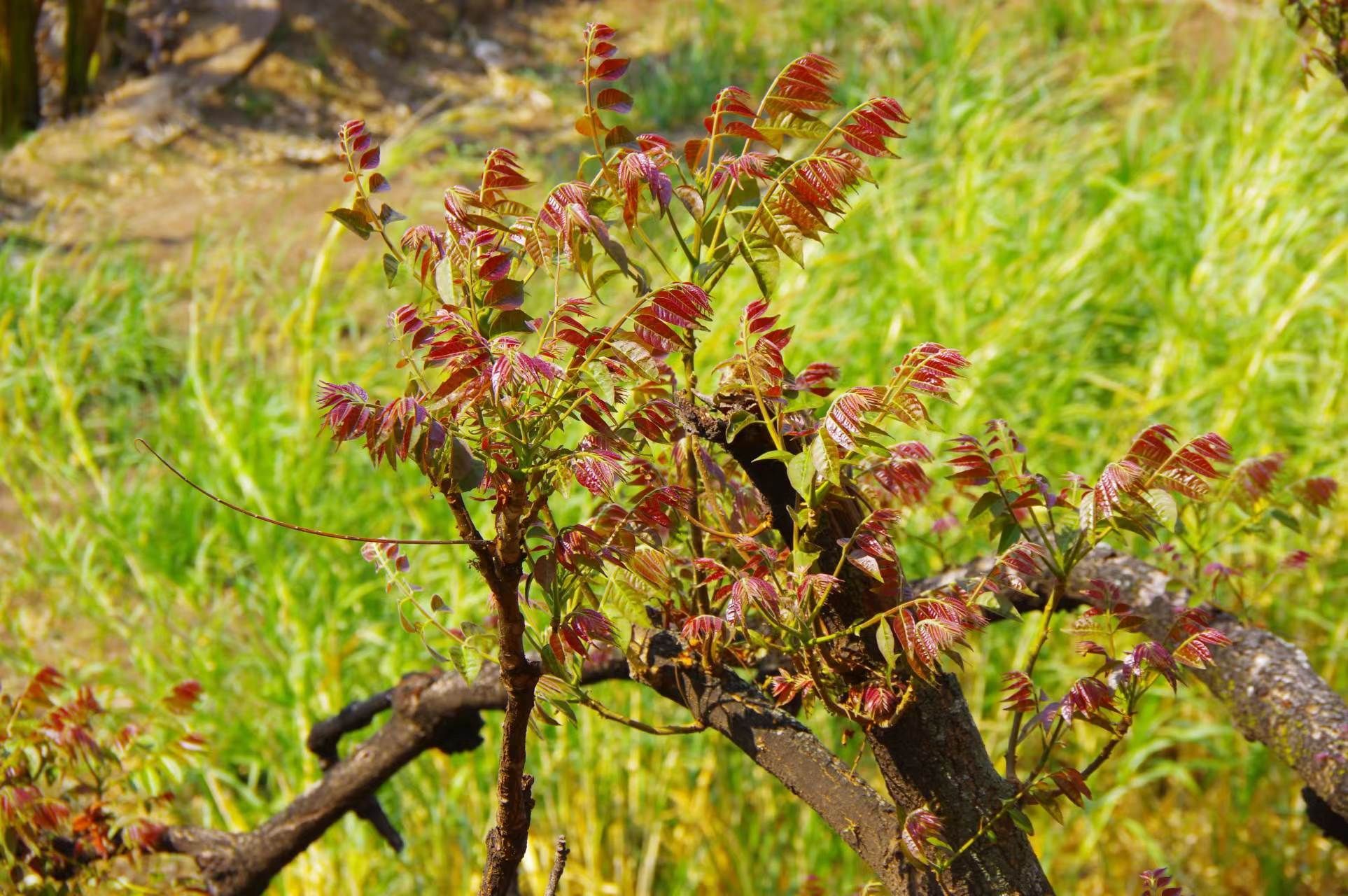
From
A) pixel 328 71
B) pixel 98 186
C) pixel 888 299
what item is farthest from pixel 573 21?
pixel 888 299

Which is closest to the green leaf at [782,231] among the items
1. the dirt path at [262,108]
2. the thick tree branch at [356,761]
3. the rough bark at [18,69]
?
the thick tree branch at [356,761]

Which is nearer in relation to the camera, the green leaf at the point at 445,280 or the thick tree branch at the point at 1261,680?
the green leaf at the point at 445,280

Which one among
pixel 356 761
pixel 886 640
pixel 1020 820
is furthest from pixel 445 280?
pixel 356 761

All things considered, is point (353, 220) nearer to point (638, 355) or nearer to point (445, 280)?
point (445, 280)

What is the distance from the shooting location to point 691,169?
1.27m

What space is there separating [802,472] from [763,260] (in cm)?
21

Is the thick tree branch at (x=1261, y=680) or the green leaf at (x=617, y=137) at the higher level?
the green leaf at (x=617, y=137)

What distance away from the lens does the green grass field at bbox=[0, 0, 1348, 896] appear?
333cm

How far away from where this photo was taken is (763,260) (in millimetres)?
1223

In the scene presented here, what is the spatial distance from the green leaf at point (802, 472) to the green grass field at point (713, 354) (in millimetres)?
1629

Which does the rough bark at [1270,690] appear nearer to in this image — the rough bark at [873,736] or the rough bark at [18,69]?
the rough bark at [873,736]

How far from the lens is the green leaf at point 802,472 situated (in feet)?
3.71

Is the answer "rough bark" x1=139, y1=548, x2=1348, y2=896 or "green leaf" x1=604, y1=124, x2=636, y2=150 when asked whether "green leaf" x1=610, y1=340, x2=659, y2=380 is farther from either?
"rough bark" x1=139, y1=548, x2=1348, y2=896

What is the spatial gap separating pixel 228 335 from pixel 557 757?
281cm
